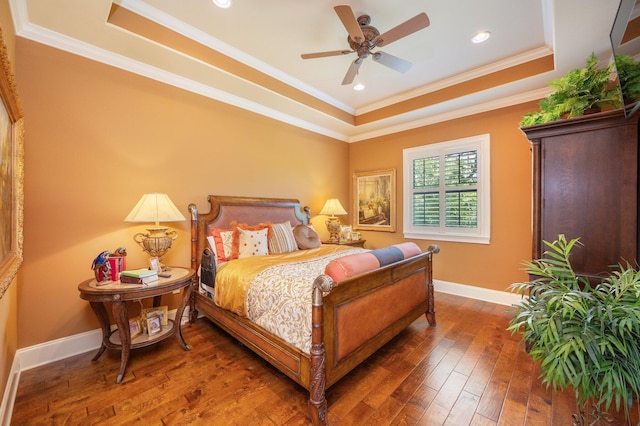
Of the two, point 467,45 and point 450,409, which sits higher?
point 467,45

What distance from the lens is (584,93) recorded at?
83.0 inches

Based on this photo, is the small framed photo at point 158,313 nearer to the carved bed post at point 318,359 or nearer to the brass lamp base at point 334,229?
the carved bed post at point 318,359

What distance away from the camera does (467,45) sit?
2805 millimetres

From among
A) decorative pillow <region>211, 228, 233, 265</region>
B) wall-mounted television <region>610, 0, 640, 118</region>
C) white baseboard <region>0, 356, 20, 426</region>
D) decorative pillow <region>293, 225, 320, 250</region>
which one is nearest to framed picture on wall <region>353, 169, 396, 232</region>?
decorative pillow <region>293, 225, 320, 250</region>

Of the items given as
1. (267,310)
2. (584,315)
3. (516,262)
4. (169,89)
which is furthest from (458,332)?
(169,89)

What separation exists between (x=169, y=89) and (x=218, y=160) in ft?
3.03

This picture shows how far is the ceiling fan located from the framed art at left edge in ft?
6.79

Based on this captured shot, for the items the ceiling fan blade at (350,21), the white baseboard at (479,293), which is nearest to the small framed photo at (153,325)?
the ceiling fan blade at (350,21)

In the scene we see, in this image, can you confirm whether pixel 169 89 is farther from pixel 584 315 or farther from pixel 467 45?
pixel 584 315

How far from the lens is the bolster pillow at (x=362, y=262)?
1.79 metres

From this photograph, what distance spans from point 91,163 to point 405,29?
123 inches

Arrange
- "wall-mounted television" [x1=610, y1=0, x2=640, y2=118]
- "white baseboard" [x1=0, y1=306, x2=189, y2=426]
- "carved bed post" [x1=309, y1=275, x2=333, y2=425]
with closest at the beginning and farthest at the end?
"wall-mounted television" [x1=610, y1=0, x2=640, y2=118]
"carved bed post" [x1=309, y1=275, x2=333, y2=425]
"white baseboard" [x1=0, y1=306, x2=189, y2=426]

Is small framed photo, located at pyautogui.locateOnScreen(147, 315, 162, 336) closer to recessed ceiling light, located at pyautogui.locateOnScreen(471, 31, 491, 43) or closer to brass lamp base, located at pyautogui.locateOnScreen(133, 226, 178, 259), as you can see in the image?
brass lamp base, located at pyautogui.locateOnScreen(133, 226, 178, 259)

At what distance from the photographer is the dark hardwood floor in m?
1.61
